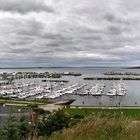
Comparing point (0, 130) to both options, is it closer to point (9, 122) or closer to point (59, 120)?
point (9, 122)

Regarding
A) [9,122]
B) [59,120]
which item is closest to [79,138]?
[9,122]

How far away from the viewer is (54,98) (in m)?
79.6

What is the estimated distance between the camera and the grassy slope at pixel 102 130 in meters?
7.42

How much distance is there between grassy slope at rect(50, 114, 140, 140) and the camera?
24.3ft

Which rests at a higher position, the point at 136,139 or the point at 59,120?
the point at 136,139

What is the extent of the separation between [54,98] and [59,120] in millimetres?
62271

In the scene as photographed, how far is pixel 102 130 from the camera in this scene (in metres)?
7.92

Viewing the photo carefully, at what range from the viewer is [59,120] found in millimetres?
17578

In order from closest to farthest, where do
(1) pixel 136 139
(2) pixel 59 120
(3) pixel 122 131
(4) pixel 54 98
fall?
(1) pixel 136 139, (3) pixel 122 131, (2) pixel 59 120, (4) pixel 54 98

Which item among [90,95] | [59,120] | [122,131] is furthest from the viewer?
[90,95]

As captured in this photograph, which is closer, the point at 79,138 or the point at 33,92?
the point at 79,138

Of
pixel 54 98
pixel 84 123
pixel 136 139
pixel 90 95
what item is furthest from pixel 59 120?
pixel 90 95

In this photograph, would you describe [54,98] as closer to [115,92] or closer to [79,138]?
[115,92]

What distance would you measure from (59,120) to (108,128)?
976 cm
